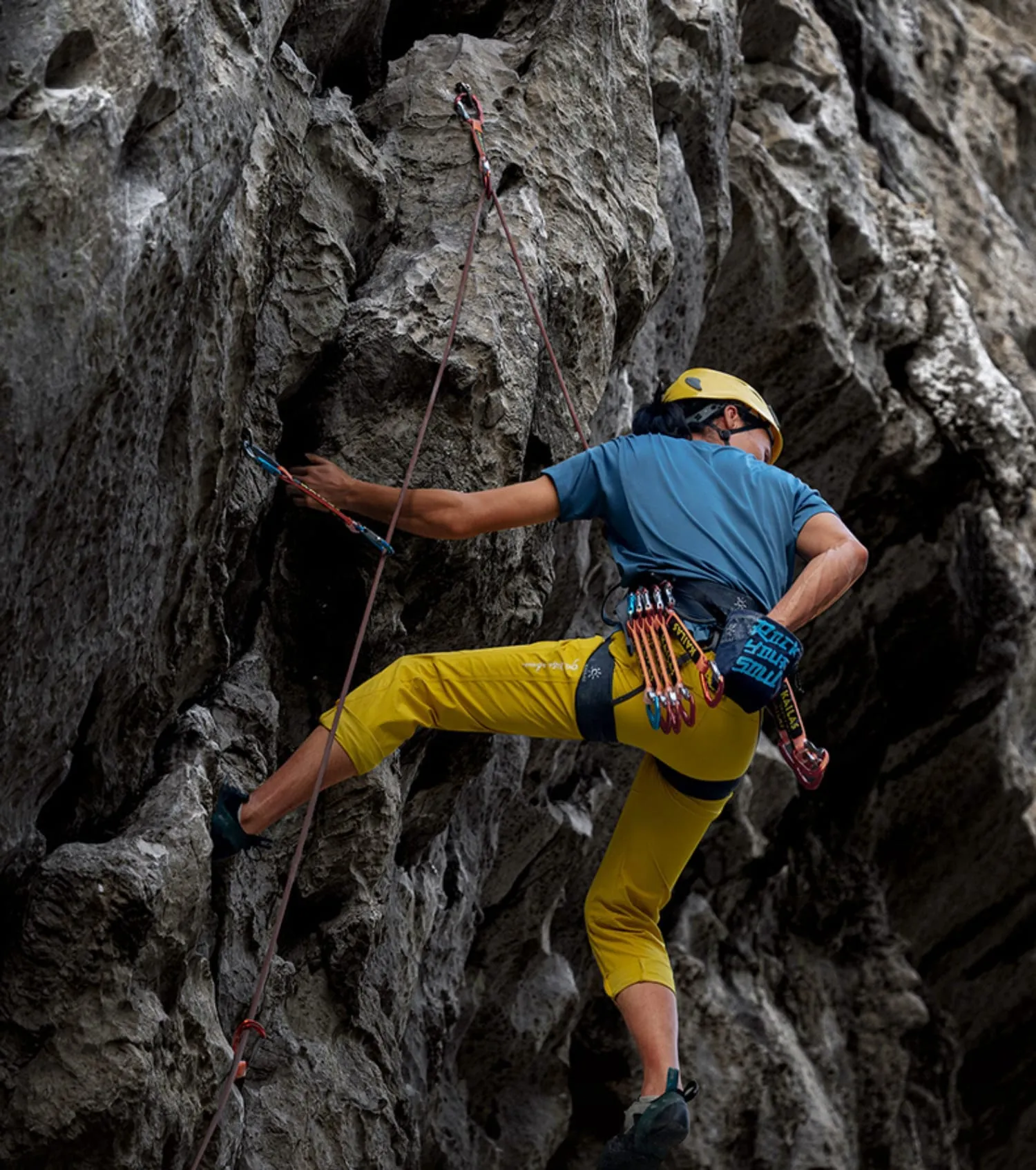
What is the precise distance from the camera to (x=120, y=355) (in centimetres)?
394

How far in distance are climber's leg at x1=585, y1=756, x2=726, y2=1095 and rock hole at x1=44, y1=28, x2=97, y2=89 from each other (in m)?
3.12

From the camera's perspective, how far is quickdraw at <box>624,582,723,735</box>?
498 cm

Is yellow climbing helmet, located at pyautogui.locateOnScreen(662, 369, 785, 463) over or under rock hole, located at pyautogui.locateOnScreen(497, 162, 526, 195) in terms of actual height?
under

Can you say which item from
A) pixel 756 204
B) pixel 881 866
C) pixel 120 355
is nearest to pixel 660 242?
pixel 756 204

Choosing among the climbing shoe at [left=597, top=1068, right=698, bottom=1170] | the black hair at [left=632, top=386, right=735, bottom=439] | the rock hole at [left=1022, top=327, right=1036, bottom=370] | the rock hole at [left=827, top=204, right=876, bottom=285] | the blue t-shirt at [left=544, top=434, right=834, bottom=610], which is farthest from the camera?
the rock hole at [left=1022, top=327, right=1036, bottom=370]

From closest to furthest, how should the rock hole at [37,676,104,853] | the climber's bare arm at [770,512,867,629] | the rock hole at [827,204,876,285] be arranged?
1. the rock hole at [37,676,104,853]
2. the climber's bare arm at [770,512,867,629]
3. the rock hole at [827,204,876,285]

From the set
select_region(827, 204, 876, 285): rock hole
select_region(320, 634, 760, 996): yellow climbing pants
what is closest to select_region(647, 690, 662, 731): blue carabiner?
select_region(320, 634, 760, 996): yellow climbing pants

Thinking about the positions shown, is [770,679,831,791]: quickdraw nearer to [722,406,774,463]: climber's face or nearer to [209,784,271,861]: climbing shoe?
[722,406,774,463]: climber's face

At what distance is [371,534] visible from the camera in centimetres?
541

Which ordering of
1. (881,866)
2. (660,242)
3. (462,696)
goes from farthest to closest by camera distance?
1. (881,866)
2. (660,242)
3. (462,696)

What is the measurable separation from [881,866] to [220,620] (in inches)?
351

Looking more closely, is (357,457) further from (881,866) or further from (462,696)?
(881,866)

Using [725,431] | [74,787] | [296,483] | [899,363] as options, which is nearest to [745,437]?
[725,431]

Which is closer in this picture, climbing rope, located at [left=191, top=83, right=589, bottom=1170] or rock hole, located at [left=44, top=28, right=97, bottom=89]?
rock hole, located at [left=44, top=28, right=97, bottom=89]
